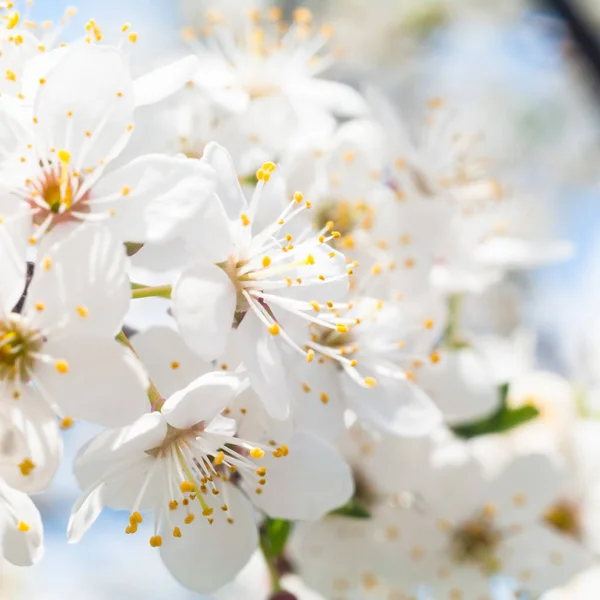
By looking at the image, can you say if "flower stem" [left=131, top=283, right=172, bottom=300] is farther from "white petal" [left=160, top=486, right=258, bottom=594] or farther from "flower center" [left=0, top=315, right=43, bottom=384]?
"white petal" [left=160, top=486, right=258, bottom=594]

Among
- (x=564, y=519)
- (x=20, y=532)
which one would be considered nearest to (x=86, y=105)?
(x=20, y=532)

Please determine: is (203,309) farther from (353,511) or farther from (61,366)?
(353,511)

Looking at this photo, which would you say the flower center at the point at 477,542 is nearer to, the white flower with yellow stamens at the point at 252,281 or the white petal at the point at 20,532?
the white flower with yellow stamens at the point at 252,281

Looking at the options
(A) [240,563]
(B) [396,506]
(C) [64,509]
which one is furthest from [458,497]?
(C) [64,509]

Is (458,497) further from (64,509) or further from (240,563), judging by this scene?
(64,509)

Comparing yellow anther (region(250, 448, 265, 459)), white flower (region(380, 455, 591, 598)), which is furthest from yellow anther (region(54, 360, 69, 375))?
white flower (region(380, 455, 591, 598))

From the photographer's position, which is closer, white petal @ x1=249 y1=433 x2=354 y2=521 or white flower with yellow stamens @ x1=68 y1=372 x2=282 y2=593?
white flower with yellow stamens @ x1=68 y1=372 x2=282 y2=593
